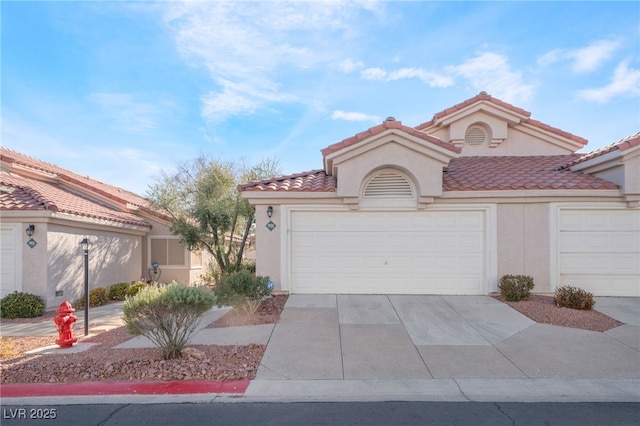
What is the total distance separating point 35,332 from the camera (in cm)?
787

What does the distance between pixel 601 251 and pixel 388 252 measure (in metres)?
5.67

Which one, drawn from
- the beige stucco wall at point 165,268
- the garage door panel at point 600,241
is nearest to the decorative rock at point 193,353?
the garage door panel at point 600,241

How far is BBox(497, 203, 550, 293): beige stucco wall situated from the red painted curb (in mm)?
7808

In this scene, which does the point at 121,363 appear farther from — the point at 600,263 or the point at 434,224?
the point at 600,263

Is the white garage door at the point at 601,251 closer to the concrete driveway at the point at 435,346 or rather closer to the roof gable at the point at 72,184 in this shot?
the concrete driveway at the point at 435,346

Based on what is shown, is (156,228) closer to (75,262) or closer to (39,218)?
(75,262)

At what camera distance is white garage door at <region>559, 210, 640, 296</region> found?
9.56 metres

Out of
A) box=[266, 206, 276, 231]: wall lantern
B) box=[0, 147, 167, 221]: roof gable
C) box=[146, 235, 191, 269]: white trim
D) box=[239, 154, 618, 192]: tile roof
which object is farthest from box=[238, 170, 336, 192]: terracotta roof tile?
box=[146, 235, 191, 269]: white trim

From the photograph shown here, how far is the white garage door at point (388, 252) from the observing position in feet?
32.2

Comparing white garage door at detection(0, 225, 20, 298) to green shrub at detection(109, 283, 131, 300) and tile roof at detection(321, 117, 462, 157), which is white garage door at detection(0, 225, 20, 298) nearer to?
green shrub at detection(109, 283, 131, 300)

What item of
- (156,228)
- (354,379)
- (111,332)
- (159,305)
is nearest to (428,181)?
(354,379)

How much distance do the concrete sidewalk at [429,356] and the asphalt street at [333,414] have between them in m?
0.16

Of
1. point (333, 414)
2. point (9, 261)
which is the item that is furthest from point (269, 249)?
point (9, 261)

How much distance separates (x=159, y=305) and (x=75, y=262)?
315 inches
